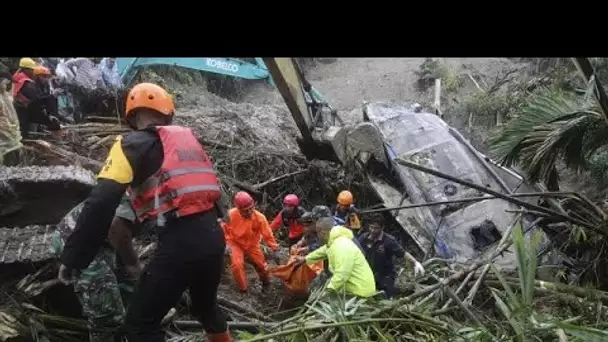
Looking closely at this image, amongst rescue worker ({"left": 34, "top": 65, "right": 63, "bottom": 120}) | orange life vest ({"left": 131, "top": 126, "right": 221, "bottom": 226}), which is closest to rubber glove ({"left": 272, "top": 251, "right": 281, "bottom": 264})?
rescue worker ({"left": 34, "top": 65, "right": 63, "bottom": 120})

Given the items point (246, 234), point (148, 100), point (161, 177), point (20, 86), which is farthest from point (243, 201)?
point (20, 86)

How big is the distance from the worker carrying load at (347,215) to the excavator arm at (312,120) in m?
1.44

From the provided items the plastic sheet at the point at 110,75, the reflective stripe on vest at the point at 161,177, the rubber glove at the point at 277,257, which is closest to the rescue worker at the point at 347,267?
the reflective stripe on vest at the point at 161,177

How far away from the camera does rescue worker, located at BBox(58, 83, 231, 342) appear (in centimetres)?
338

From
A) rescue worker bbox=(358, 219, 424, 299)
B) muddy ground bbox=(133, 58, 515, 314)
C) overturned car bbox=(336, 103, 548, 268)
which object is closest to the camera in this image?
rescue worker bbox=(358, 219, 424, 299)

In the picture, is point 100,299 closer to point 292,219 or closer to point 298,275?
point 298,275

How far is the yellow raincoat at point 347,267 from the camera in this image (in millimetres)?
4645

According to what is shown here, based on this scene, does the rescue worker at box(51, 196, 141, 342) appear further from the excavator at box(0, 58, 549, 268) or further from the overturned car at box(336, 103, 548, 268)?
the overturned car at box(336, 103, 548, 268)

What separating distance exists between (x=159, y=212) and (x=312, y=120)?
5491 mm

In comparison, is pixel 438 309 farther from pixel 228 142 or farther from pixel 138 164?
pixel 228 142

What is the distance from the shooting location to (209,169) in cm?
363

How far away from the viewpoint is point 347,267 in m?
4.69

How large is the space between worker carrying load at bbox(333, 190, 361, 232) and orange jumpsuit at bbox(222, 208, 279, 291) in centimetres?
105

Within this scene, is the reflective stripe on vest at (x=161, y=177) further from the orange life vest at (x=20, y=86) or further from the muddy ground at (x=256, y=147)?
the orange life vest at (x=20, y=86)
